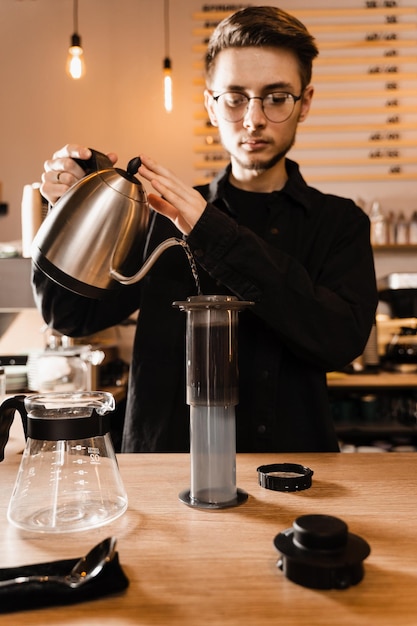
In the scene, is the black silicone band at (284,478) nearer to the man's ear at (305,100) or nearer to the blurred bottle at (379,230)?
the man's ear at (305,100)

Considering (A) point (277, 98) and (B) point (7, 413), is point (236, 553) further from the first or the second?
(A) point (277, 98)

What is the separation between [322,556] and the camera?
58 centimetres

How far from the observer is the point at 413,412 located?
3.06 meters

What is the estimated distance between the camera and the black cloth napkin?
537 mm

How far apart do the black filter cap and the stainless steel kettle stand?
18.3 inches

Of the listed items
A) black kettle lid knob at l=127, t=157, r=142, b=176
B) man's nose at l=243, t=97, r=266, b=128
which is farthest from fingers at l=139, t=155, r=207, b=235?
man's nose at l=243, t=97, r=266, b=128

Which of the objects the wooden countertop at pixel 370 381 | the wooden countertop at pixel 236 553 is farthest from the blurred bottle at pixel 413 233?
the wooden countertop at pixel 236 553

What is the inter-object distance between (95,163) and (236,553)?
2.22ft

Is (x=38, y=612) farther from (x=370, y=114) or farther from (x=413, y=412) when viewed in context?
(x=370, y=114)

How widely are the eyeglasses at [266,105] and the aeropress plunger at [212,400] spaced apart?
66 centimetres

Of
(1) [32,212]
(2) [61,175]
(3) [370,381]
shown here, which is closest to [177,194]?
(2) [61,175]

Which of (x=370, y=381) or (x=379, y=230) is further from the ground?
(x=379, y=230)

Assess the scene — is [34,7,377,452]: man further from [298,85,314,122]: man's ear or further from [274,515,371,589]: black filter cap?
[274,515,371,589]: black filter cap

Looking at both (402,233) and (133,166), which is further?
(402,233)
